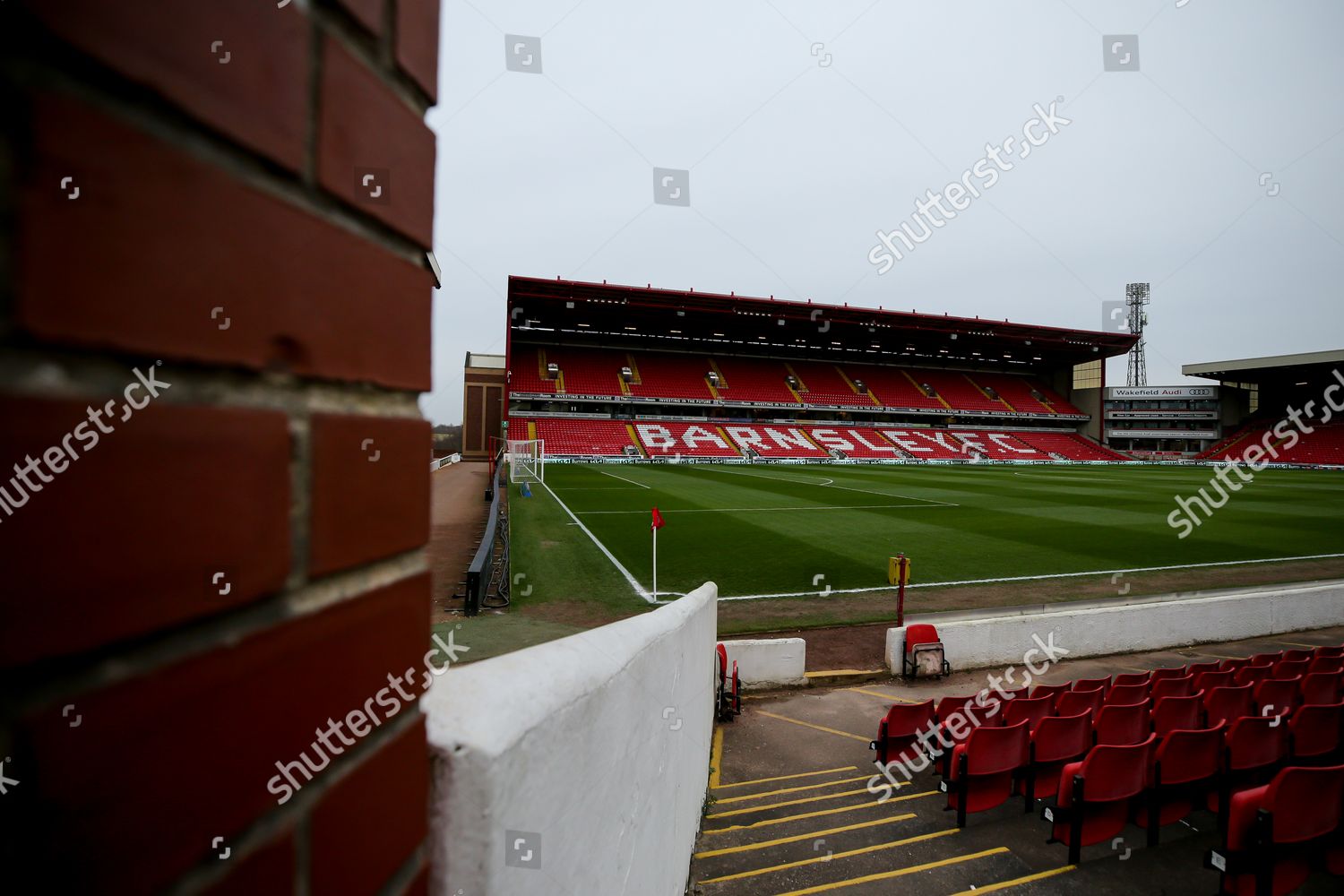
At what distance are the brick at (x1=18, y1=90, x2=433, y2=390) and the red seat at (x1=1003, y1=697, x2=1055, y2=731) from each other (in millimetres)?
6222

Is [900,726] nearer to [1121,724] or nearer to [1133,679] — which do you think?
[1121,724]

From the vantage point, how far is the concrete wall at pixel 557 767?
3.34 feet

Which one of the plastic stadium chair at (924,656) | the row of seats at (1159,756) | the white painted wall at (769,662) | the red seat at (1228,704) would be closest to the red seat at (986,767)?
the row of seats at (1159,756)

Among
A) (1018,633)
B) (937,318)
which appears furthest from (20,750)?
(937,318)

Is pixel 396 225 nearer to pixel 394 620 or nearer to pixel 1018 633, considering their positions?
pixel 394 620

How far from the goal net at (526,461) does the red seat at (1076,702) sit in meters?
26.6

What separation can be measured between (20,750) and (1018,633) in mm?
10147

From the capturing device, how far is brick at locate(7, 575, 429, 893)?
38 centimetres

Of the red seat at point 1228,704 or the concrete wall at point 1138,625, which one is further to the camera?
the concrete wall at point 1138,625

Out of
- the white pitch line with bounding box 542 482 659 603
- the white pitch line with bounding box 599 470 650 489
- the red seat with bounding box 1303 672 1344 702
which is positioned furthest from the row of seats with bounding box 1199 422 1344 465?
the red seat with bounding box 1303 672 1344 702

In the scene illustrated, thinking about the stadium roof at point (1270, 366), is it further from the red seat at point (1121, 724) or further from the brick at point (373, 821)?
the brick at point (373, 821)

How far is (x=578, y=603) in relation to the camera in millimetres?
11039

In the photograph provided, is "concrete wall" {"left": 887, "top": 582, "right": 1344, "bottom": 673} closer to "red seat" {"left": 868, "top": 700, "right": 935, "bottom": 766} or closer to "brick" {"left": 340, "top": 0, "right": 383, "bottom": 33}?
"red seat" {"left": 868, "top": 700, "right": 935, "bottom": 766}

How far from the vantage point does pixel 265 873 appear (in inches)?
22.3
